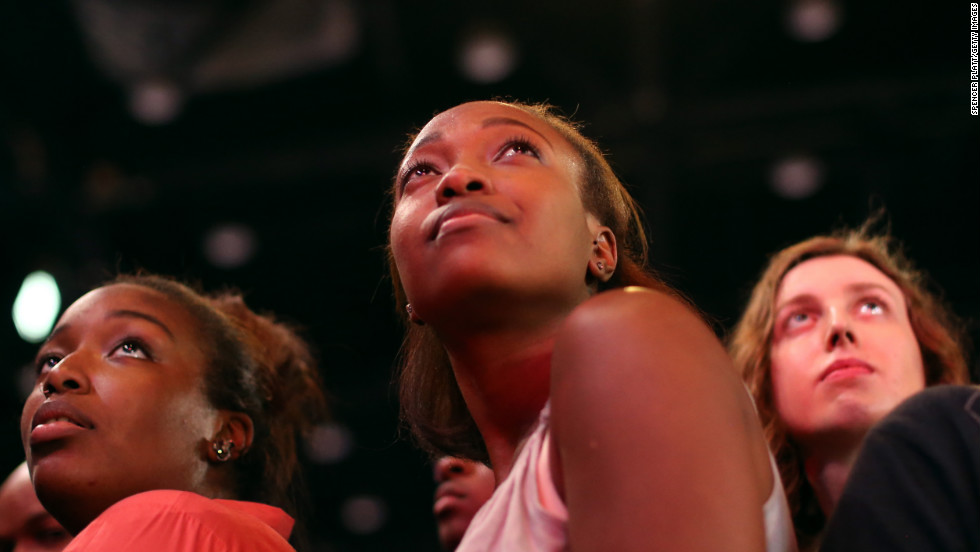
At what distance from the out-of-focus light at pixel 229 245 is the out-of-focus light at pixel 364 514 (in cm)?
209

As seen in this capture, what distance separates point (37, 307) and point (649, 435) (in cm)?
417

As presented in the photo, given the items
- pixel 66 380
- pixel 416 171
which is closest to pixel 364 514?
pixel 66 380

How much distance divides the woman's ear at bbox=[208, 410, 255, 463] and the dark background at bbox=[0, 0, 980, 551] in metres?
2.16

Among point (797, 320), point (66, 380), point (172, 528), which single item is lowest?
point (172, 528)

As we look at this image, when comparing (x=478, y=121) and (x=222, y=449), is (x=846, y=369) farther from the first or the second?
(x=222, y=449)

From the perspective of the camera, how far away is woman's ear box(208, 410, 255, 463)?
6.38ft

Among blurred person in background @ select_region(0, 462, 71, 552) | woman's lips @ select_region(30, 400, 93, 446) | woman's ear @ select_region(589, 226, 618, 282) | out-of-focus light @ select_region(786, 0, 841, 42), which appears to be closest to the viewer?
woman's ear @ select_region(589, 226, 618, 282)

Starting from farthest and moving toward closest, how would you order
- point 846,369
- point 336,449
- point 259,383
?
point 336,449
point 259,383
point 846,369

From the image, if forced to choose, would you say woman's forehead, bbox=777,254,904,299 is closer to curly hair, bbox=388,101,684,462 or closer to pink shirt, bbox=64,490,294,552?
curly hair, bbox=388,101,684,462

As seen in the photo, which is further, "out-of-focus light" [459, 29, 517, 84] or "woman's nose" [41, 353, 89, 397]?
"out-of-focus light" [459, 29, 517, 84]

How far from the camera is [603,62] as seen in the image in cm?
447

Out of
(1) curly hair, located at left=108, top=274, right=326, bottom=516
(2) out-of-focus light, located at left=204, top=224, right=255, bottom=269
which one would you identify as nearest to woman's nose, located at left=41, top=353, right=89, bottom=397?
(1) curly hair, located at left=108, top=274, right=326, bottom=516

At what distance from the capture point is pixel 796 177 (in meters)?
4.89

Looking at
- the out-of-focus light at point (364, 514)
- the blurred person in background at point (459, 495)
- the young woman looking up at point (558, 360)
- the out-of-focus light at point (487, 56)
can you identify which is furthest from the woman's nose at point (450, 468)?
the out-of-focus light at point (364, 514)
